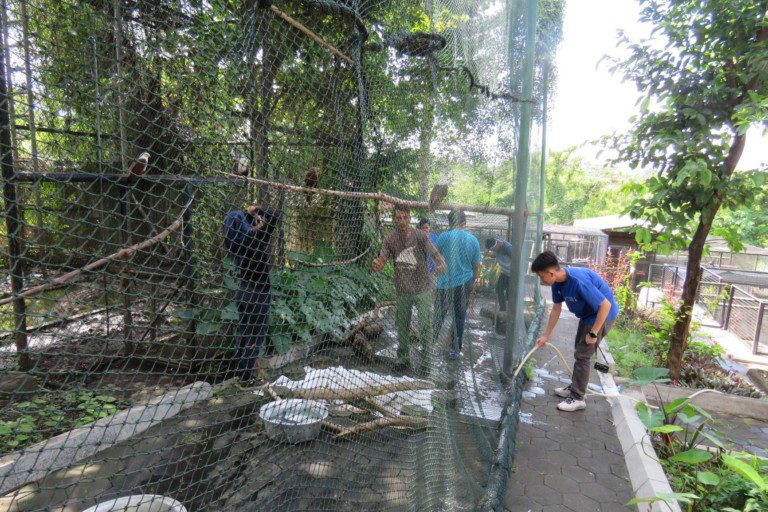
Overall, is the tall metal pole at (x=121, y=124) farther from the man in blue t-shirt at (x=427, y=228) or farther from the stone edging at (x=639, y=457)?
the stone edging at (x=639, y=457)

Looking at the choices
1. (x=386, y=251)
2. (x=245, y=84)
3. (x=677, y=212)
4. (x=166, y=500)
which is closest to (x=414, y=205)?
(x=386, y=251)

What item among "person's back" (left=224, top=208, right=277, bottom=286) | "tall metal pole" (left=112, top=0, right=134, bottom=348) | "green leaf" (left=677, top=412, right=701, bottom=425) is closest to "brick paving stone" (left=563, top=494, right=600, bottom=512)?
"green leaf" (left=677, top=412, right=701, bottom=425)

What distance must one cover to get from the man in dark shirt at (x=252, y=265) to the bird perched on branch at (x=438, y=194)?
950 mm

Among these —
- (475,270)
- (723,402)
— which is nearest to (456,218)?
(475,270)

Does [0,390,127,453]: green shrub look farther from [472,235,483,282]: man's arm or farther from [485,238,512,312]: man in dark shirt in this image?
[485,238,512,312]: man in dark shirt

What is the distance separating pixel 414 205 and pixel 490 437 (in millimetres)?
1794

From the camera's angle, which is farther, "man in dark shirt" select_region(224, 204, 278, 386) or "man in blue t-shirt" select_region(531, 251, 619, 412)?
"man in blue t-shirt" select_region(531, 251, 619, 412)

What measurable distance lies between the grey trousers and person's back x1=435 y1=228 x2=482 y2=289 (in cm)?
148

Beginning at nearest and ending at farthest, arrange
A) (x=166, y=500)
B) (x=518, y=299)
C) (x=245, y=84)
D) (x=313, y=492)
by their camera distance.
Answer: (x=166, y=500) < (x=245, y=84) < (x=313, y=492) < (x=518, y=299)

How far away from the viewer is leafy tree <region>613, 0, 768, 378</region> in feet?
11.2

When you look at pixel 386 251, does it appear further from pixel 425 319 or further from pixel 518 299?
pixel 518 299

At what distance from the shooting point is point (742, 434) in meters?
3.80

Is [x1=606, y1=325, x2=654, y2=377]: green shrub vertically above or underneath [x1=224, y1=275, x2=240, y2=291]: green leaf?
underneath

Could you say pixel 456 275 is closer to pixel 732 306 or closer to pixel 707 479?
pixel 707 479
